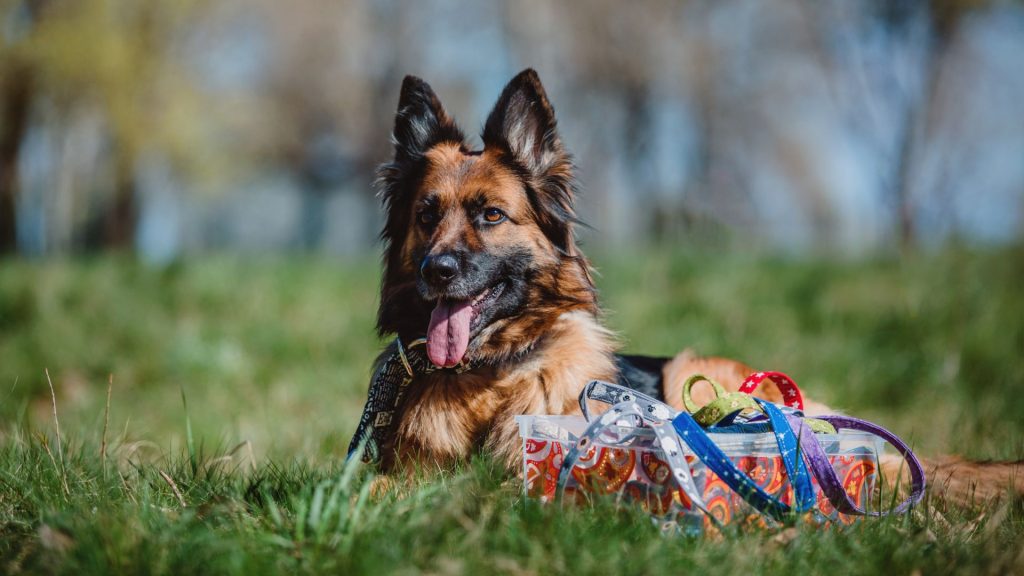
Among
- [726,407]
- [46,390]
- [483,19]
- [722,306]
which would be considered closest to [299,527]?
[726,407]

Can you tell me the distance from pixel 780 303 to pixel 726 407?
4999 millimetres

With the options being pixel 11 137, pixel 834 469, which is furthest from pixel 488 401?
pixel 11 137

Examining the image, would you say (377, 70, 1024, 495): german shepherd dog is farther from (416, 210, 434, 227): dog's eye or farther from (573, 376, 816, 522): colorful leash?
(573, 376, 816, 522): colorful leash

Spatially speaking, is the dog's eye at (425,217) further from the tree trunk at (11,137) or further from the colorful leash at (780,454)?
the tree trunk at (11,137)

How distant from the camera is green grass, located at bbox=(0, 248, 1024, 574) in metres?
1.85

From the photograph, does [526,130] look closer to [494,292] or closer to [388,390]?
[494,292]

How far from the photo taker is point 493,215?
10.1 feet

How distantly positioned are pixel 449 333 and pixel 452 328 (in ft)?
0.08

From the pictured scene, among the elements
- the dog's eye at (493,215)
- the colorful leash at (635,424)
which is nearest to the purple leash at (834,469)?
the colorful leash at (635,424)

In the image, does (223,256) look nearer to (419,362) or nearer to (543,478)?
(419,362)

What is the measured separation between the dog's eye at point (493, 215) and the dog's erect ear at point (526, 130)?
0.27 m

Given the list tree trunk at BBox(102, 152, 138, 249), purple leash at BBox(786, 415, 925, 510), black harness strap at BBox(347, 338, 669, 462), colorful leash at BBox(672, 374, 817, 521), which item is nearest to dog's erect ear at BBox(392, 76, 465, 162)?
black harness strap at BBox(347, 338, 669, 462)

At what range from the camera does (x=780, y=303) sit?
6.86 metres

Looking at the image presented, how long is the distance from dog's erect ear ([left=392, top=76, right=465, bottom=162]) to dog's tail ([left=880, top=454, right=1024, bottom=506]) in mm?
2350
